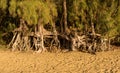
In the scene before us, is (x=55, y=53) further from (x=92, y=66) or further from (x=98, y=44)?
(x=92, y=66)

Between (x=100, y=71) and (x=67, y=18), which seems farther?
(x=67, y=18)

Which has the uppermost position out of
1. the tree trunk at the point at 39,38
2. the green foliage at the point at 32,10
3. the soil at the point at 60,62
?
the green foliage at the point at 32,10

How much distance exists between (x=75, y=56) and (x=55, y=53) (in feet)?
4.31

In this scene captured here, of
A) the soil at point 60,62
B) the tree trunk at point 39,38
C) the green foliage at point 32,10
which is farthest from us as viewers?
the tree trunk at point 39,38

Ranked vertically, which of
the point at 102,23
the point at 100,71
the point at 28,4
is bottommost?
the point at 100,71

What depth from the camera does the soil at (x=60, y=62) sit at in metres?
13.0

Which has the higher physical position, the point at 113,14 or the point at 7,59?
the point at 113,14

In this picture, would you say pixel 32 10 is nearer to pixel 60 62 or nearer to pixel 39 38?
pixel 39 38

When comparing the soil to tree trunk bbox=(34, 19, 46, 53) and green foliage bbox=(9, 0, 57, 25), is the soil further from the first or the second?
green foliage bbox=(9, 0, 57, 25)

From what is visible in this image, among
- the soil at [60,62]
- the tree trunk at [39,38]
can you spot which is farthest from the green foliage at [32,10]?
the soil at [60,62]

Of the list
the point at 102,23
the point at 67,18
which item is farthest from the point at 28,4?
the point at 102,23

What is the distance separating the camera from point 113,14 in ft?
51.1

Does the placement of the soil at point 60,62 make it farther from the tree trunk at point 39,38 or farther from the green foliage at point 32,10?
the green foliage at point 32,10

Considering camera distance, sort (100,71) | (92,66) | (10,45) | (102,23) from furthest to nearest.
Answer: (10,45) → (102,23) → (92,66) → (100,71)
